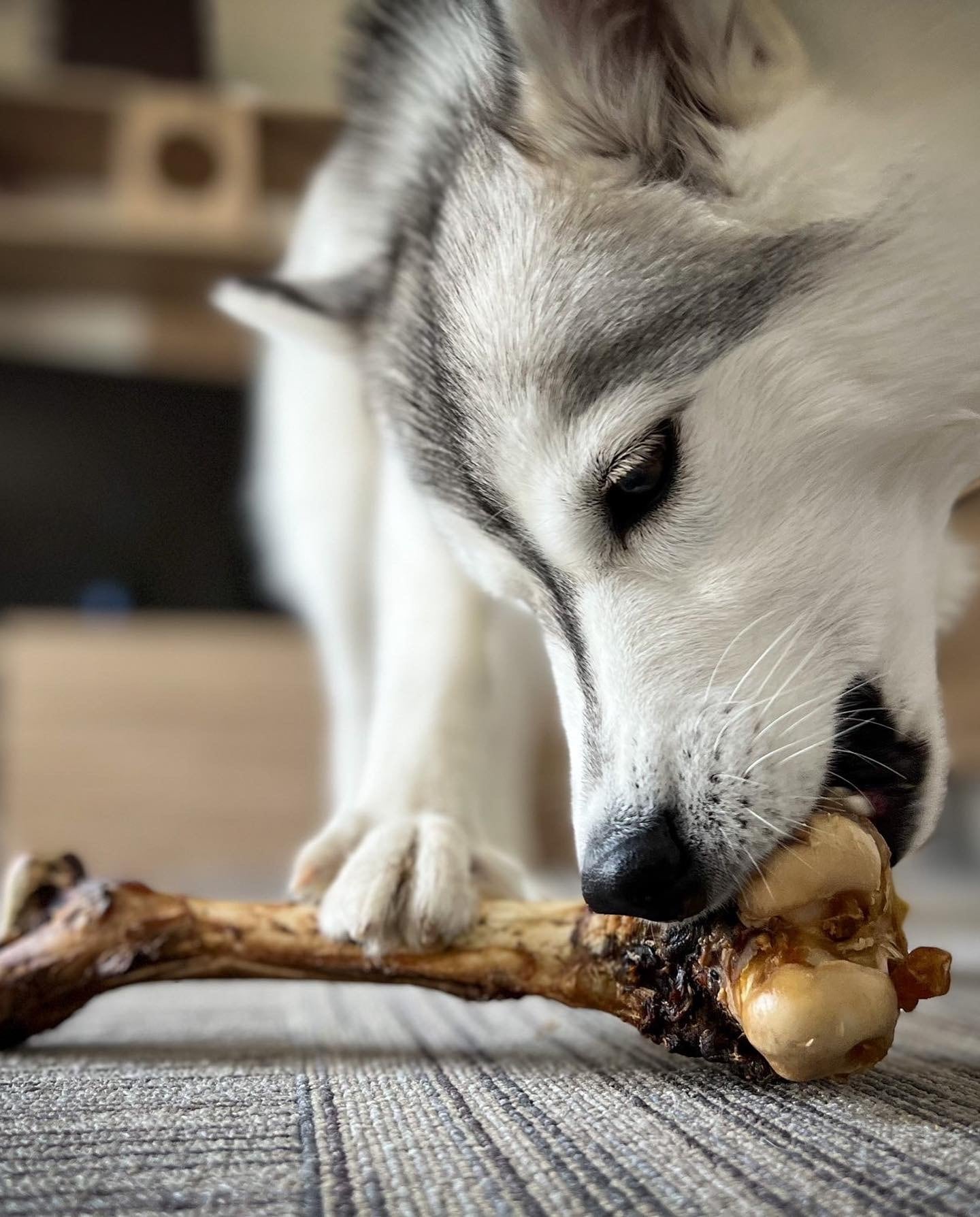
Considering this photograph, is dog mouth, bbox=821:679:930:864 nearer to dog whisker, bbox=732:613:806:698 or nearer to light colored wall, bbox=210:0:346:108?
dog whisker, bbox=732:613:806:698

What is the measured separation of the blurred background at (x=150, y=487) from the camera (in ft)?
9.27

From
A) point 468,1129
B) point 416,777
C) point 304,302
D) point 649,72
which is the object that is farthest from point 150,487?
point 468,1129

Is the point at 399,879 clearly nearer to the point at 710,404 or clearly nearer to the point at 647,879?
the point at 647,879

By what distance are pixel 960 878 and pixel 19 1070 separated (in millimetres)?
2304

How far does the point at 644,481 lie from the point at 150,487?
2.81m

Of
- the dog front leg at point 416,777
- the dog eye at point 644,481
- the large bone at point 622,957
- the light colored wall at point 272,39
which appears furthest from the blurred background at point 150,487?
Answer: the dog eye at point 644,481

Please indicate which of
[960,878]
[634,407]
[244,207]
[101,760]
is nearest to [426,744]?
[634,407]

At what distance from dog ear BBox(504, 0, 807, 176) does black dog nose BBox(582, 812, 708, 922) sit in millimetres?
460

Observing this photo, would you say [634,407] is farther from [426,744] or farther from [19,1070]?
[19,1070]

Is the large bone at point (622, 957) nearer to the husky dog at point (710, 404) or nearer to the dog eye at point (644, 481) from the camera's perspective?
the husky dog at point (710, 404)

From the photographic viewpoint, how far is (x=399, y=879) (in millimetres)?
742

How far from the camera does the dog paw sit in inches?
27.1

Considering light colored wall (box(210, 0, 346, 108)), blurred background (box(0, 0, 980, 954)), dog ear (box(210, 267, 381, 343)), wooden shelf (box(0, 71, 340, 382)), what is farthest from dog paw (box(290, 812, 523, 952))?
light colored wall (box(210, 0, 346, 108))

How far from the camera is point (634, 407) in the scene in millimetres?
707
